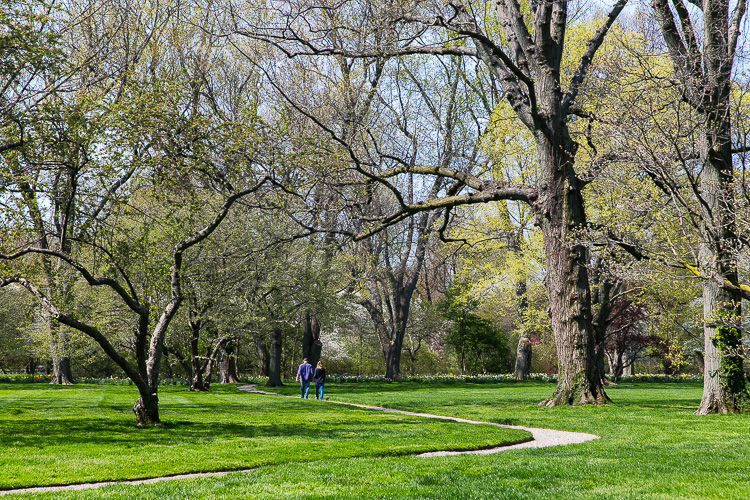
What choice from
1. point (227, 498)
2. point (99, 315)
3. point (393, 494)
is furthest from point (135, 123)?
point (99, 315)

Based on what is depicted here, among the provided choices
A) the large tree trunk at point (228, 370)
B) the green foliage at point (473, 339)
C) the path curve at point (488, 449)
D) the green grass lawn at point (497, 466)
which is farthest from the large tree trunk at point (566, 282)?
the large tree trunk at point (228, 370)

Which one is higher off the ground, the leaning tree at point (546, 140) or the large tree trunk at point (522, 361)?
the leaning tree at point (546, 140)

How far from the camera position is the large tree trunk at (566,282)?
44.7ft

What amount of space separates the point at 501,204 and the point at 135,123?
64.1ft

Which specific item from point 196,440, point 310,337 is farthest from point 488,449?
point 310,337

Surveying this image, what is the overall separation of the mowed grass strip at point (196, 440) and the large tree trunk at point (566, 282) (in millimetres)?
3809

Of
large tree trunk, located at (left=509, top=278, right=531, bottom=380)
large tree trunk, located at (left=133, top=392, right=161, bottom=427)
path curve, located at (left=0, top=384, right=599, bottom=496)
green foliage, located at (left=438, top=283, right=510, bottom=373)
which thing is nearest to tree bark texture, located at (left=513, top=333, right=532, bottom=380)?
large tree trunk, located at (left=509, top=278, right=531, bottom=380)

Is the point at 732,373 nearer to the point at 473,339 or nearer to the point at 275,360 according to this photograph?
the point at 275,360

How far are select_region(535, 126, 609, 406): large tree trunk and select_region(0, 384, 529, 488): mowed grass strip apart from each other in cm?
381

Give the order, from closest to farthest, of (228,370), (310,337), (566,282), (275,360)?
(566,282), (275,360), (310,337), (228,370)

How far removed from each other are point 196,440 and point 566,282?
348 inches

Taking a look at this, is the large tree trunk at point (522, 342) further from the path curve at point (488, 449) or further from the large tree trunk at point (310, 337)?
the path curve at point (488, 449)

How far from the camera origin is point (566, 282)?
13719 millimetres

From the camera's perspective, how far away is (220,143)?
37.8 feet
